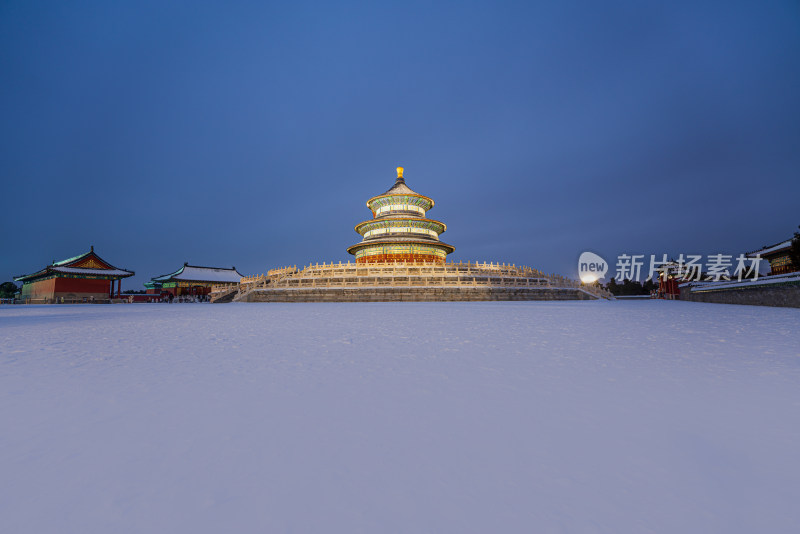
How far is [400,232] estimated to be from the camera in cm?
4038

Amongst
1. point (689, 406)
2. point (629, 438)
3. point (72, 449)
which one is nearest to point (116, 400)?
point (72, 449)

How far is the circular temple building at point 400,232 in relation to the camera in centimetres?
3747

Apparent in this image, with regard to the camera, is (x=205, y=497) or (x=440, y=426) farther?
(x=440, y=426)

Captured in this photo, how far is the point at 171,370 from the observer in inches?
185

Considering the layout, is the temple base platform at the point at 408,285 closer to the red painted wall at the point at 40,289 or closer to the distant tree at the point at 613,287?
the red painted wall at the point at 40,289

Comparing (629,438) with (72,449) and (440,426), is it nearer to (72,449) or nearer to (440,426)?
(440,426)

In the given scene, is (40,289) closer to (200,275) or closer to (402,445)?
(200,275)

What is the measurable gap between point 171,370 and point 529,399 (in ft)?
14.3

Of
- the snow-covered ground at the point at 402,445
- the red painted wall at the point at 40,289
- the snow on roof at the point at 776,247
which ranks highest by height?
the snow on roof at the point at 776,247

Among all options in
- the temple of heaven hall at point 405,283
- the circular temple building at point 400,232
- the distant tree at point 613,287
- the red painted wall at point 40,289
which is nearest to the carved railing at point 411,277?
the temple of heaven hall at point 405,283

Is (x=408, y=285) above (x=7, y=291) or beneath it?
above

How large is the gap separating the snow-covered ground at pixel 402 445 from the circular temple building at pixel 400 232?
32297mm

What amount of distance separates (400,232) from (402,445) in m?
38.2

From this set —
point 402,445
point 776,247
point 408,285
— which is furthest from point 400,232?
point 402,445
